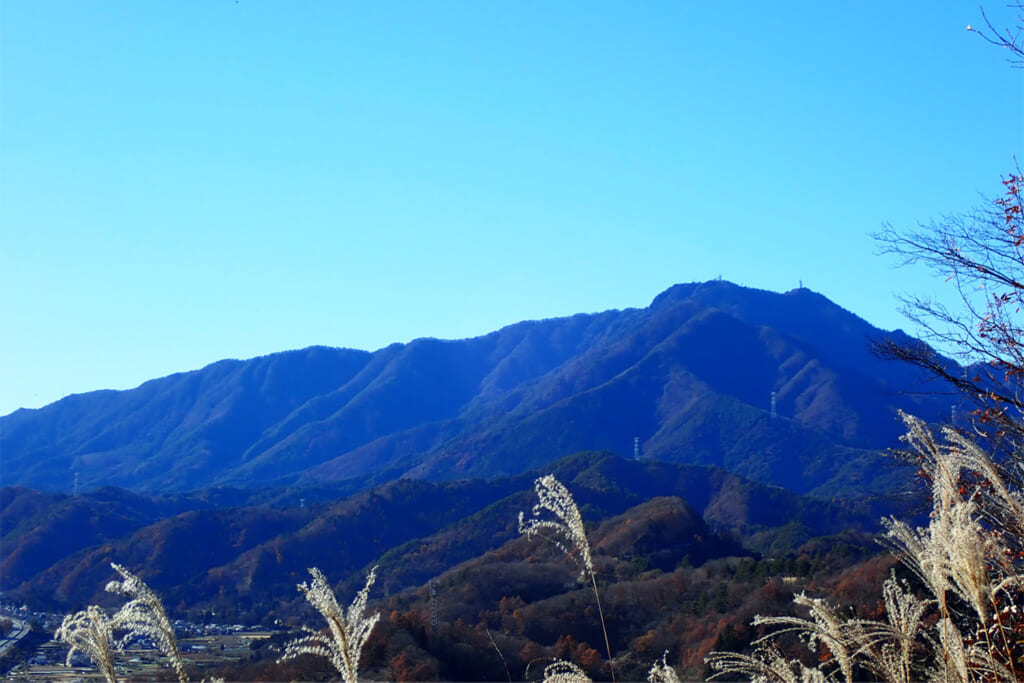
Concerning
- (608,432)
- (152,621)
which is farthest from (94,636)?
(608,432)

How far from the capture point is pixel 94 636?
3.12 m

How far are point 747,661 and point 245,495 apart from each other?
5027 inches

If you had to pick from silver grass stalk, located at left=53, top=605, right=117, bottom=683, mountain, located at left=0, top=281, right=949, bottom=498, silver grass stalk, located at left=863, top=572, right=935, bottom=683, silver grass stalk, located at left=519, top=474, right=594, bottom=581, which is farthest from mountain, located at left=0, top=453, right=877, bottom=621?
silver grass stalk, located at left=53, top=605, right=117, bottom=683

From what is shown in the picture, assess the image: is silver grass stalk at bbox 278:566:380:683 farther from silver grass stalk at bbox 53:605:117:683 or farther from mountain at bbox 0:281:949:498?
mountain at bbox 0:281:949:498

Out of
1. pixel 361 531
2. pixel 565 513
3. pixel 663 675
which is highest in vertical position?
pixel 565 513

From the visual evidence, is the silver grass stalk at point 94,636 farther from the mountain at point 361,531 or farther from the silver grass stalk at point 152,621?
the mountain at point 361,531

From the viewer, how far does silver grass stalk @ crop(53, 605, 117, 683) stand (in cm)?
311

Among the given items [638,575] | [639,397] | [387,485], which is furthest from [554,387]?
[638,575]

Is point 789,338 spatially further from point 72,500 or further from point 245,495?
point 72,500

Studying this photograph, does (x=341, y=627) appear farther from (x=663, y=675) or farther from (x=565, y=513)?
(x=663, y=675)

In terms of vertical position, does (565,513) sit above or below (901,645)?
above

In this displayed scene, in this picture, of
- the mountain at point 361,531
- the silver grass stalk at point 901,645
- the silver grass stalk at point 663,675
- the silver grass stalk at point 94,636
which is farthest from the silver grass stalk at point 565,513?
the mountain at point 361,531

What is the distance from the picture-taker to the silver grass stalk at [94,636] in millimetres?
3111

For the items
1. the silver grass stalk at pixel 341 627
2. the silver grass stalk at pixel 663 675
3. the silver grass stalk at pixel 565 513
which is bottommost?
the silver grass stalk at pixel 663 675
